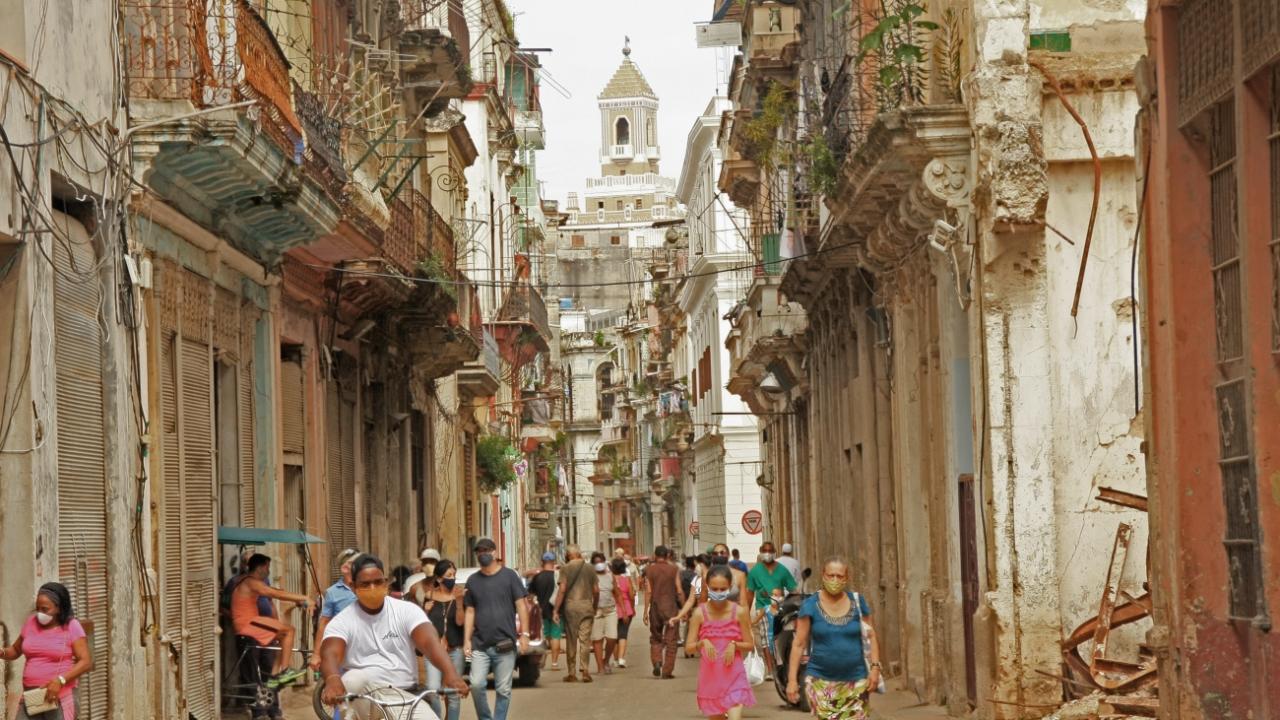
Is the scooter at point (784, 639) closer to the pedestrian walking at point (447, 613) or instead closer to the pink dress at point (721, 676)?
the pedestrian walking at point (447, 613)

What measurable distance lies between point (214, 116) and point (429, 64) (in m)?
14.3

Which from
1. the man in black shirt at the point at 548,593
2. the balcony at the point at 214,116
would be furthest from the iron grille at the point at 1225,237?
the man in black shirt at the point at 548,593

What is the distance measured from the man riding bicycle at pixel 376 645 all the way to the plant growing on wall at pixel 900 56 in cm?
917

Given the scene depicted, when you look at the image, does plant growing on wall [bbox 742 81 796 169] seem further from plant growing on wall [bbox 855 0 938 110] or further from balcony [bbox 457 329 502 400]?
balcony [bbox 457 329 502 400]

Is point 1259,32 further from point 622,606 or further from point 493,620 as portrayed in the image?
point 622,606

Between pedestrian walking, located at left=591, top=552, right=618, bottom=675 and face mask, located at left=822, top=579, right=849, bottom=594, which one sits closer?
face mask, located at left=822, top=579, right=849, bottom=594

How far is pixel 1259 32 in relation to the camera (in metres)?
10.2

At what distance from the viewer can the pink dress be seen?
1458 cm

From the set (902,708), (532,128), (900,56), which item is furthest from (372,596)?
(532,128)

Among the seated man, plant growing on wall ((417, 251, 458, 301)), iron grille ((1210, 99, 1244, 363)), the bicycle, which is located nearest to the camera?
the bicycle

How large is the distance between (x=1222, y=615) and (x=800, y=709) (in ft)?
31.2

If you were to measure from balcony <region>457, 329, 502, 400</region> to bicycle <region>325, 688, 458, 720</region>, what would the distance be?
2727 centimetres

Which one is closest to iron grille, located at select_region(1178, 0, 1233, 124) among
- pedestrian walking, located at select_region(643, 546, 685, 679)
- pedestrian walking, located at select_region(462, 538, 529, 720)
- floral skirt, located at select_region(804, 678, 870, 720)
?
floral skirt, located at select_region(804, 678, 870, 720)

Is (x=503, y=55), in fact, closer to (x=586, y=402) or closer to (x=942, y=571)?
(x=942, y=571)
